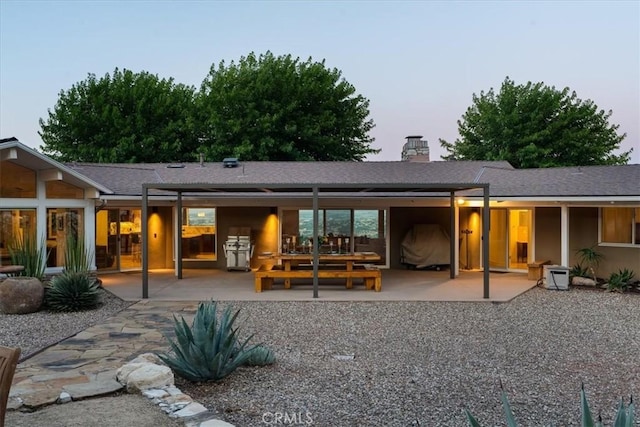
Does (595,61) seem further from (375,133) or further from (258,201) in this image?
(258,201)

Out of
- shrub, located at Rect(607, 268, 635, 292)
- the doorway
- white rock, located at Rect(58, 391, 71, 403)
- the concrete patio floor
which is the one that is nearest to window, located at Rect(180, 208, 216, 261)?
the concrete patio floor

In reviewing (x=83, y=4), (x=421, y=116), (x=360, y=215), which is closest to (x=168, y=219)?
(x=360, y=215)

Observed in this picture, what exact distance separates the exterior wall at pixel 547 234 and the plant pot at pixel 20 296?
41.8ft

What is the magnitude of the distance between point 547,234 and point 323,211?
662 centimetres

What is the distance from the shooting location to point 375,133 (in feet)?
104

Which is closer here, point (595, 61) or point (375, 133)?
point (595, 61)

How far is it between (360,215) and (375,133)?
651 inches

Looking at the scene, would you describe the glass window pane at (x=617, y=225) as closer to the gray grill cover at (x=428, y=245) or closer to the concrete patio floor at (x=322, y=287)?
the concrete patio floor at (x=322, y=287)

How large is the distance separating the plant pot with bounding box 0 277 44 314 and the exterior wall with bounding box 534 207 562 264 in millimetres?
12756

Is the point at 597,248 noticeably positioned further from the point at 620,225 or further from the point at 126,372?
the point at 126,372

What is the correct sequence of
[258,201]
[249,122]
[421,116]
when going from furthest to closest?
[421,116], [249,122], [258,201]

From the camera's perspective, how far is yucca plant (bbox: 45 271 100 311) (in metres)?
9.44

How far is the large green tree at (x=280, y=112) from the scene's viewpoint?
26594mm

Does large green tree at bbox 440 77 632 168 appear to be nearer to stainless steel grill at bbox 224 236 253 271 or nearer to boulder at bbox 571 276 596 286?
boulder at bbox 571 276 596 286
